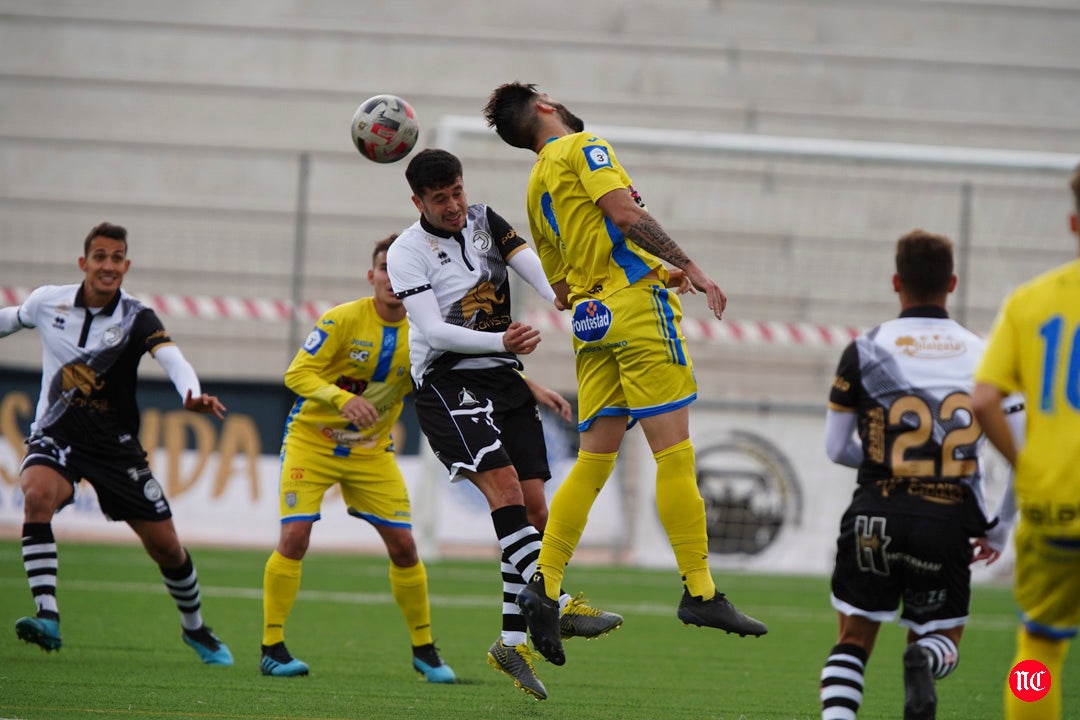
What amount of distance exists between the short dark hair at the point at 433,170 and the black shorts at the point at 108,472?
241cm

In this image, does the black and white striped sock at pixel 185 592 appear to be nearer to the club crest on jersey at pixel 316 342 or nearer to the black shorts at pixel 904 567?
the club crest on jersey at pixel 316 342

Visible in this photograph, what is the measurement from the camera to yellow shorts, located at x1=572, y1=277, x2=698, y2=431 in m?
5.57

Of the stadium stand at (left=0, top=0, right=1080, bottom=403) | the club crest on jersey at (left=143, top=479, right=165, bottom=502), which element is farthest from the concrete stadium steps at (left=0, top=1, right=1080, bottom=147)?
the club crest on jersey at (left=143, top=479, right=165, bottom=502)

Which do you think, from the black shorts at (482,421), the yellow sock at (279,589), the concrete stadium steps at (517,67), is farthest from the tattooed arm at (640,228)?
the concrete stadium steps at (517,67)

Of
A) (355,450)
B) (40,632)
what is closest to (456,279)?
(355,450)

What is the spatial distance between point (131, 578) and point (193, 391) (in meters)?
5.40

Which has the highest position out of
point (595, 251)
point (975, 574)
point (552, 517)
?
point (595, 251)

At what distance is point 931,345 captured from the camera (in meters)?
4.57

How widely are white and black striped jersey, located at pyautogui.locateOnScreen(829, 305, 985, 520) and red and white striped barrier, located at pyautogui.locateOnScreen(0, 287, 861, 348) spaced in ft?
33.5

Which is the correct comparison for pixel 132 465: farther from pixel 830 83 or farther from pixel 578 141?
pixel 830 83

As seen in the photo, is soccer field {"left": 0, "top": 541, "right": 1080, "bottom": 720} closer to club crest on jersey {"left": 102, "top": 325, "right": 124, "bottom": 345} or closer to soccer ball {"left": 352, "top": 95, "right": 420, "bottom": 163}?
club crest on jersey {"left": 102, "top": 325, "right": 124, "bottom": 345}

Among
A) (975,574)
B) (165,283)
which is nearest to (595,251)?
(975,574)

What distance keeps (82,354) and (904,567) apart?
14.8ft

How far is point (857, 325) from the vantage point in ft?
53.2
